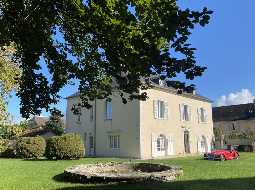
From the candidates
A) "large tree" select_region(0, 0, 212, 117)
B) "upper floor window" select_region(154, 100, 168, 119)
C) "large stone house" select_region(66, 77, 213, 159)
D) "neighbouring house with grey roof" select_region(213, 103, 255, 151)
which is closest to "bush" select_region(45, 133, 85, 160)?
"large stone house" select_region(66, 77, 213, 159)

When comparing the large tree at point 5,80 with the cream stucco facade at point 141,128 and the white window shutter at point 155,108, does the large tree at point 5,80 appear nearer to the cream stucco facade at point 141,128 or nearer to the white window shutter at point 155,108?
the cream stucco facade at point 141,128

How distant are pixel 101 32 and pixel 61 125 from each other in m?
49.5

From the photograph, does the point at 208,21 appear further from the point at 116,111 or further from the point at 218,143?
the point at 218,143

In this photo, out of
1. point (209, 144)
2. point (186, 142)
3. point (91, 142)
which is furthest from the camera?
point (209, 144)

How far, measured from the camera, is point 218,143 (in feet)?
177

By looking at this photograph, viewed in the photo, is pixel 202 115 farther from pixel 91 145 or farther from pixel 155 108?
pixel 91 145

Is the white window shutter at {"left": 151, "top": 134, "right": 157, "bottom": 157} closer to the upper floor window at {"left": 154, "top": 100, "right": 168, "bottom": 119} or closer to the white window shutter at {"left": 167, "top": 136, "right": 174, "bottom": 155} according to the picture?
the upper floor window at {"left": 154, "top": 100, "right": 168, "bottom": 119}

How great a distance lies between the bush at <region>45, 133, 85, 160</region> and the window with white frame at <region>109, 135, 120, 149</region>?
8019 millimetres

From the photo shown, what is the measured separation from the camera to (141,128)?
35.2 meters

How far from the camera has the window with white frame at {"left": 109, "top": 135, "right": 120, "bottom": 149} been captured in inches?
1462

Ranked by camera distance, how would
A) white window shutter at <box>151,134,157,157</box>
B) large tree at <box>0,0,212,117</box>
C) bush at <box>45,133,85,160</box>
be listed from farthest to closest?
white window shutter at <box>151,134,157,157</box>, bush at <box>45,133,85,160</box>, large tree at <box>0,0,212,117</box>

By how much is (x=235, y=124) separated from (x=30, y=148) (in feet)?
139

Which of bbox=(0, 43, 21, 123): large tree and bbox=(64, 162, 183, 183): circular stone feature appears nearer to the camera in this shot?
bbox=(64, 162, 183, 183): circular stone feature

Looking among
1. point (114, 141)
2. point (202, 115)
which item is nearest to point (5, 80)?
point (114, 141)
